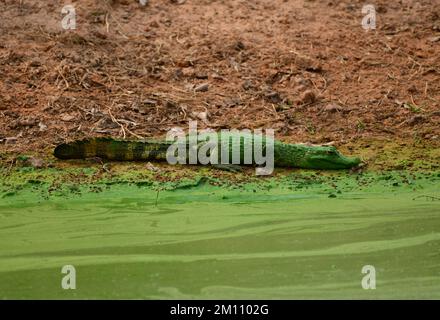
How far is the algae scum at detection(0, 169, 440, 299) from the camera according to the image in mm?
5074

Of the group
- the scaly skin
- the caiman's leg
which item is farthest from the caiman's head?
the caiman's leg

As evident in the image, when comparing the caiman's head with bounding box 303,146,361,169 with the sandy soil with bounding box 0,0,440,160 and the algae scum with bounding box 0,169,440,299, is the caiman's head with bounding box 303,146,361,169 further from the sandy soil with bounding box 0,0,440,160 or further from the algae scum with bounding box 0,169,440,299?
the sandy soil with bounding box 0,0,440,160

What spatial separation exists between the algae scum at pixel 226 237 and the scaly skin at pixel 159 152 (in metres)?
0.16

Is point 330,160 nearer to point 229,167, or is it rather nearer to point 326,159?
point 326,159

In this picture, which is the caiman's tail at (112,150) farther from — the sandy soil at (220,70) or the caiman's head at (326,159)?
the caiman's head at (326,159)

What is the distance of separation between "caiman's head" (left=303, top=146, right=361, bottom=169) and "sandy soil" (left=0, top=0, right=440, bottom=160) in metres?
0.64

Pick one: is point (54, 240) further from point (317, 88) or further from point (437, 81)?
point (437, 81)

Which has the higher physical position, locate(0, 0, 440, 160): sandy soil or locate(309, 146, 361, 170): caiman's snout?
locate(0, 0, 440, 160): sandy soil

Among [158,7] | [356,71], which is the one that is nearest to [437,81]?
[356,71]

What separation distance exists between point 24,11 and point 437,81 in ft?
15.7

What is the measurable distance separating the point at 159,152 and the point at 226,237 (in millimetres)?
1915

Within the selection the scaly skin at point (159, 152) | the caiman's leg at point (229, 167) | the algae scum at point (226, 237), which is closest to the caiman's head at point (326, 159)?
the scaly skin at point (159, 152)

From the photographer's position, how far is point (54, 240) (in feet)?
19.2

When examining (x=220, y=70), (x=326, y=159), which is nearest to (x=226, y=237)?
(x=326, y=159)
